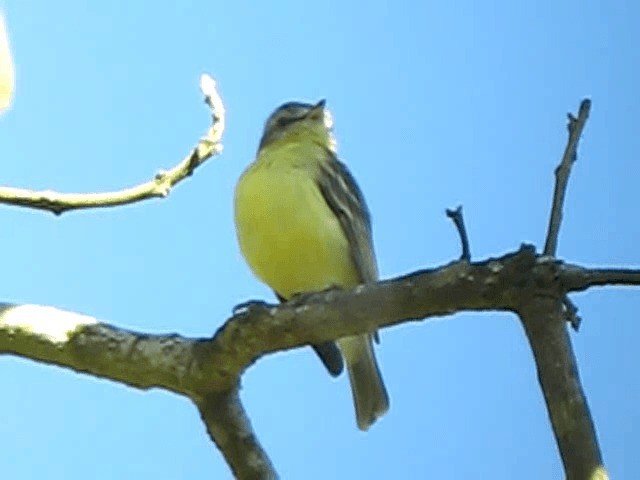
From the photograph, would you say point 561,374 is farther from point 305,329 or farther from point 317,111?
point 317,111

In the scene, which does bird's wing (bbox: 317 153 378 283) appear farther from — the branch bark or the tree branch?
the tree branch

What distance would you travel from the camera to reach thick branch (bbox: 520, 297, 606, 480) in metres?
1.88

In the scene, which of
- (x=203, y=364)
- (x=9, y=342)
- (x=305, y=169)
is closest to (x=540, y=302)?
(x=203, y=364)

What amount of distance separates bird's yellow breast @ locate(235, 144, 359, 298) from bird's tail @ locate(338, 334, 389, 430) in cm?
20

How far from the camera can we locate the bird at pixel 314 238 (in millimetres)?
4207

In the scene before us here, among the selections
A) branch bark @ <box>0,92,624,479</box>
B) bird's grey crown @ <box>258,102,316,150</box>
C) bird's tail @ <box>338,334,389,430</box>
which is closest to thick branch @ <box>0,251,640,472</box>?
branch bark @ <box>0,92,624,479</box>

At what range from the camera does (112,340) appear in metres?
2.60

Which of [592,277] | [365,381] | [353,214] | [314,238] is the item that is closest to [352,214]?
[353,214]

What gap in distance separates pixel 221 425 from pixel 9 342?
37cm

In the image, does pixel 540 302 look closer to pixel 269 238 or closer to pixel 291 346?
pixel 291 346

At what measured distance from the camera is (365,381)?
4.37m

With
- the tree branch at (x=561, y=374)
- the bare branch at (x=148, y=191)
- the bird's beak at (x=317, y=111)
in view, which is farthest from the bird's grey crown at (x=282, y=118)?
the tree branch at (x=561, y=374)

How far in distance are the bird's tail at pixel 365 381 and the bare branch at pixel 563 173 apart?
6.52 ft

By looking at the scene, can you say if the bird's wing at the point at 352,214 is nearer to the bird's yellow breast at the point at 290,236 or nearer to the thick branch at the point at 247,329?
the bird's yellow breast at the point at 290,236
